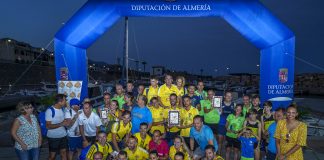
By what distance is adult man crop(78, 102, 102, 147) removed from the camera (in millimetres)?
6707

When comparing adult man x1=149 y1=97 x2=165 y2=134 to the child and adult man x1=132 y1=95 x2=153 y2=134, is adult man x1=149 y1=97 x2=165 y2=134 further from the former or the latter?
the child

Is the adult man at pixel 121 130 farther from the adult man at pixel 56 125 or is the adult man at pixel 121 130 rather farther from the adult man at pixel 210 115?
the adult man at pixel 210 115

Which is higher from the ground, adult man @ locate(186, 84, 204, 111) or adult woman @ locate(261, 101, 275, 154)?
adult man @ locate(186, 84, 204, 111)

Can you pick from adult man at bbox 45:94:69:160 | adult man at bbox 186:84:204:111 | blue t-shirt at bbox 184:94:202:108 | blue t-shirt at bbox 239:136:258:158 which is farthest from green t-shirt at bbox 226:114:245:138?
adult man at bbox 45:94:69:160

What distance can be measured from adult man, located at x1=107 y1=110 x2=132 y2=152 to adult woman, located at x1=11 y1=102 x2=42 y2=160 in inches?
69.2

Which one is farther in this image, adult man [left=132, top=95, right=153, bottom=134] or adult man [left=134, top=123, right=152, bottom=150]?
adult man [left=132, top=95, right=153, bottom=134]

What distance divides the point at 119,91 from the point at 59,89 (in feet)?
7.27

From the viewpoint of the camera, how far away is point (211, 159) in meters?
5.58

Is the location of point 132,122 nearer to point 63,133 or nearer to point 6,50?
point 63,133

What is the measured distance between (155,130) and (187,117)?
1022 mm

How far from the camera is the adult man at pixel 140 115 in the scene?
710 centimetres

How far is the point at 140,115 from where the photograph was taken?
711 cm

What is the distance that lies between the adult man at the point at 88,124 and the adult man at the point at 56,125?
0.42 m

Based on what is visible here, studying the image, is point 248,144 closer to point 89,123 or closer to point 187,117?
point 187,117
